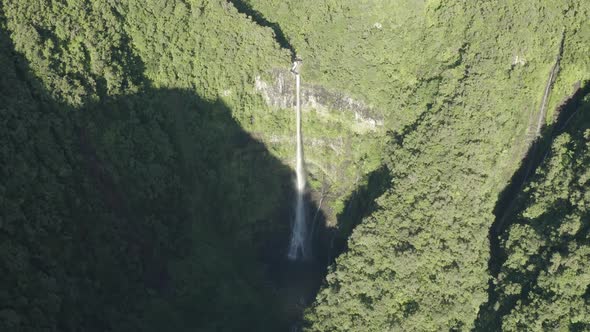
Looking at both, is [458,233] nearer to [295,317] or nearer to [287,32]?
[295,317]

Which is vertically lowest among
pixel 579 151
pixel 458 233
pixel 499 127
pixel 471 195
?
pixel 458 233

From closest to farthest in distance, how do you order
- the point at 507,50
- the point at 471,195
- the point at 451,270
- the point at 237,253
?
the point at 451,270 → the point at 471,195 → the point at 507,50 → the point at 237,253

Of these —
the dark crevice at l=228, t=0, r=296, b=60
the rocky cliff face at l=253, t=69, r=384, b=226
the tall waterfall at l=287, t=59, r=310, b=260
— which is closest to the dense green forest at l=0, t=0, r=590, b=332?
the rocky cliff face at l=253, t=69, r=384, b=226

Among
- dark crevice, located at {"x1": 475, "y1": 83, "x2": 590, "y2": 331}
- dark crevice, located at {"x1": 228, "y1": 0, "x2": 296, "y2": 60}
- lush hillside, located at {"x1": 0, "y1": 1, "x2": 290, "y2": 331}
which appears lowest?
lush hillside, located at {"x1": 0, "y1": 1, "x2": 290, "y2": 331}

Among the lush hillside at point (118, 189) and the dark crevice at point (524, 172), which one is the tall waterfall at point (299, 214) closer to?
the lush hillside at point (118, 189)

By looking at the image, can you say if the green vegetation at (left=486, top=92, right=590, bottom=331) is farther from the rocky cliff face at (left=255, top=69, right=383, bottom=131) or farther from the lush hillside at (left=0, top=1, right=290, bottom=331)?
the lush hillside at (left=0, top=1, right=290, bottom=331)

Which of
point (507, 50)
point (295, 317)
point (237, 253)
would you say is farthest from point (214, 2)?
point (295, 317)
